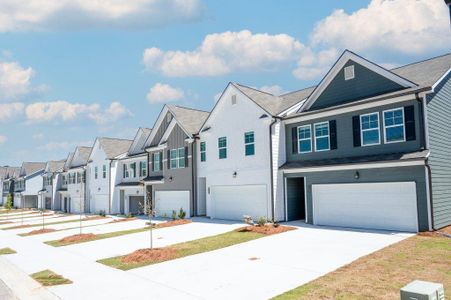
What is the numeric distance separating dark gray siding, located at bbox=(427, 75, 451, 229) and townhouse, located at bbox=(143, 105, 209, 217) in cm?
1600

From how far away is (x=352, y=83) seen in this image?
18828 millimetres

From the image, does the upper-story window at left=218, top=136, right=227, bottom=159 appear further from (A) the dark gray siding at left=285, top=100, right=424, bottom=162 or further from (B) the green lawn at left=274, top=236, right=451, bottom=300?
(B) the green lawn at left=274, top=236, right=451, bottom=300

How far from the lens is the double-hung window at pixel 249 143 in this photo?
22141mm

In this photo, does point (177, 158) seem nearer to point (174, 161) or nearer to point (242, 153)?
point (174, 161)

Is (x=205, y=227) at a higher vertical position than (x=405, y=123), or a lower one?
lower

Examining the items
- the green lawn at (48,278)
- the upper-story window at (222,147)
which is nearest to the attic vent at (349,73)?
the upper-story window at (222,147)

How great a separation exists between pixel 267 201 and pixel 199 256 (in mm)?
9065

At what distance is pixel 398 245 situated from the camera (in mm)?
12719

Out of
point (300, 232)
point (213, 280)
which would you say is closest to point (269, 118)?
point (300, 232)

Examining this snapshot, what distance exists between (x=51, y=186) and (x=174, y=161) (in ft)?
120

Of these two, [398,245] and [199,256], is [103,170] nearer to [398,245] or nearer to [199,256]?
[199,256]

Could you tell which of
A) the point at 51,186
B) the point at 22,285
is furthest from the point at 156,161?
the point at 51,186

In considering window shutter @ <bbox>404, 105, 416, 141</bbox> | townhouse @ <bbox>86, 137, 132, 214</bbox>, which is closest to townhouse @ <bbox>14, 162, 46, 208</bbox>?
townhouse @ <bbox>86, 137, 132, 214</bbox>

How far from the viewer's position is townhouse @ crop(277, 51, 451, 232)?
15.4m
